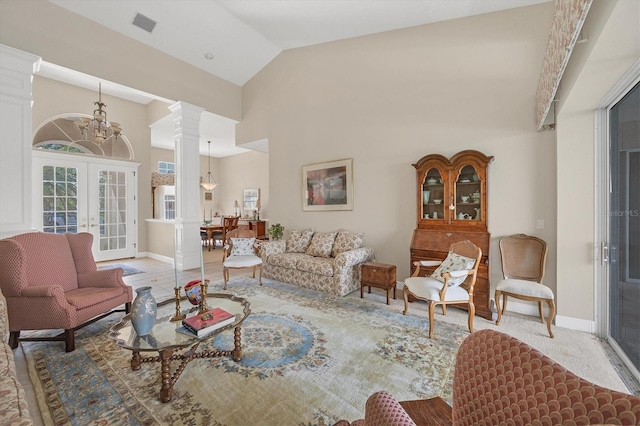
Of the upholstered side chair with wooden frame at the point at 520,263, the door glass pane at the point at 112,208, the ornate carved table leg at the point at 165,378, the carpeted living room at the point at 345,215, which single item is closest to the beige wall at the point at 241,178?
the carpeted living room at the point at 345,215

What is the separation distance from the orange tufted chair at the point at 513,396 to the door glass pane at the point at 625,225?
2.36 metres

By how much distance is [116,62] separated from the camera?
4.43 m

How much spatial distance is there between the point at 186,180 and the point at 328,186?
291cm

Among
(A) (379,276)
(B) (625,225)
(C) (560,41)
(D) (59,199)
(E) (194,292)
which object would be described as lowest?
(A) (379,276)

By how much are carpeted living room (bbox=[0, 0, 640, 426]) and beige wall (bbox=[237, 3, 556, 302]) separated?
3 centimetres

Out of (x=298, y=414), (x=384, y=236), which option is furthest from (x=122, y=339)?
(x=384, y=236)

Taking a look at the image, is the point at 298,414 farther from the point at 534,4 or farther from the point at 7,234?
the point at 534,4

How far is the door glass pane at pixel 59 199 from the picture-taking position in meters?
5.72

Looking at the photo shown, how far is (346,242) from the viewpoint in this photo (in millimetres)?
4441

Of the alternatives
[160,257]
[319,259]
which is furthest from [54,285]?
[160,257]

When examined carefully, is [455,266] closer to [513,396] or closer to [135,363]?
[513,396]

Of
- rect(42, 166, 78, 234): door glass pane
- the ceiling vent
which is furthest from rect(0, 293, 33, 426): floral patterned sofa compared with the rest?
rect(42, 166, 78, 234): door glass pane

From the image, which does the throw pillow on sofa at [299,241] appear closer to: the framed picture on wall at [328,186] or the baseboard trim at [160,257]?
the framed picture on wall at [328,186]

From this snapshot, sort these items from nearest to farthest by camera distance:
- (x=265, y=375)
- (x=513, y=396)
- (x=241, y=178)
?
1. (x=513, y=396)
2. (x=265, y=375)
3. (x=241, y=178)
